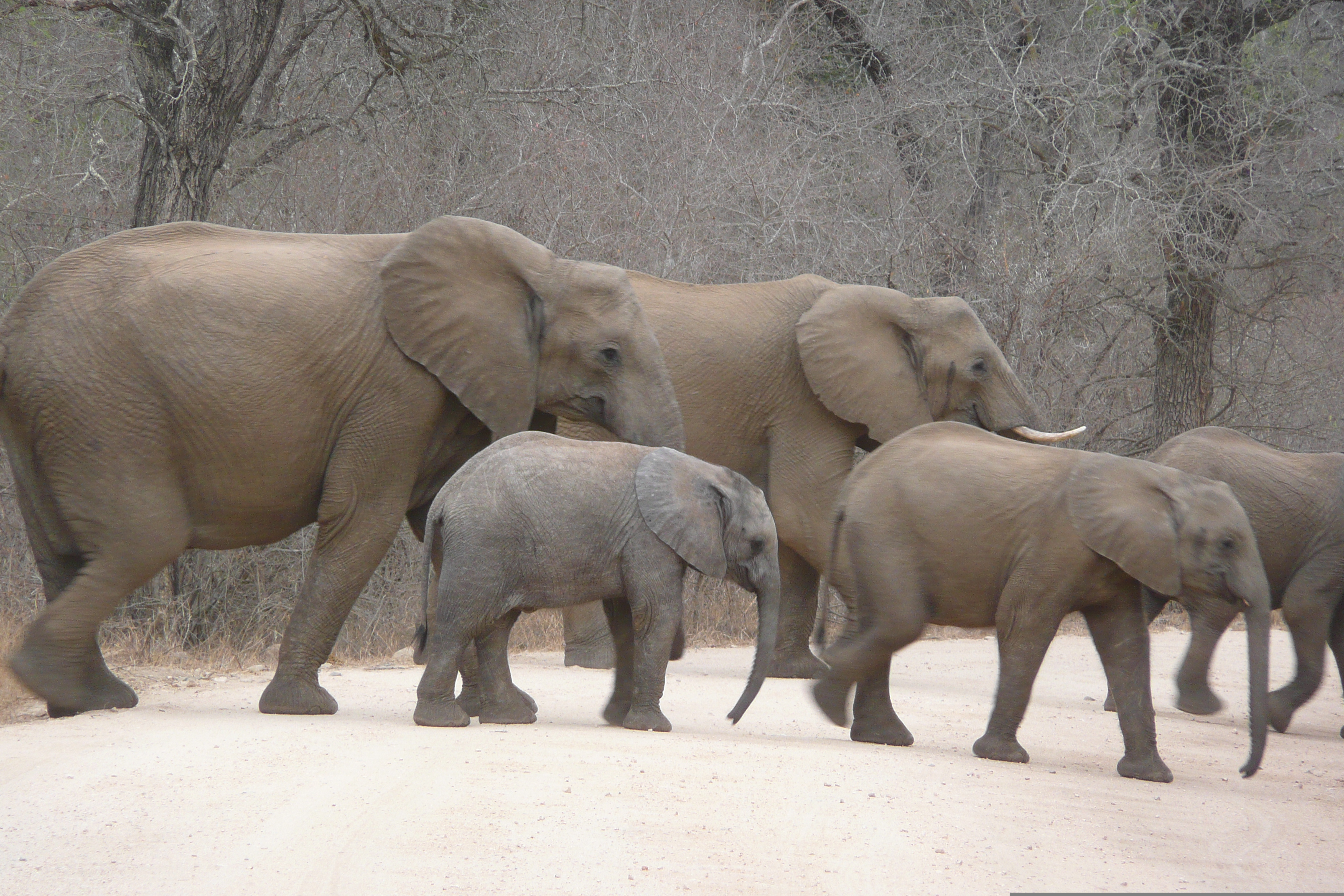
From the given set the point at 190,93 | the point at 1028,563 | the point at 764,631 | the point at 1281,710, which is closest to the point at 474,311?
the point at 764,631

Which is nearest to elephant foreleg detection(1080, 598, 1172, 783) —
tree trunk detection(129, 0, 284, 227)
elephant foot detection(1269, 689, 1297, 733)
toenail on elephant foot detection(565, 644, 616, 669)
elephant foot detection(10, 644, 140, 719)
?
elephant foot detection(1269, 689, 1297, 733)

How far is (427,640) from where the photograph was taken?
7070mm

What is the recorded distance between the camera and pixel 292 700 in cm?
732

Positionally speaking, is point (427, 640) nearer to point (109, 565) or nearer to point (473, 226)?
point (109, 565)

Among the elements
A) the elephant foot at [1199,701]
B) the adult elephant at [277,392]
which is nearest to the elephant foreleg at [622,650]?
the adult elephant at [277,392]

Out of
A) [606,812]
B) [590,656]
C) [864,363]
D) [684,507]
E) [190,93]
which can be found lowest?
[590,656]

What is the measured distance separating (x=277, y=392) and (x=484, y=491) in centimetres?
141

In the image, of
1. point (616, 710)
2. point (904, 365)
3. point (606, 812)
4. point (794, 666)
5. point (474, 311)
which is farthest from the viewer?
point (794, 666)

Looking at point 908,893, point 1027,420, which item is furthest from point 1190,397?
point 908,893

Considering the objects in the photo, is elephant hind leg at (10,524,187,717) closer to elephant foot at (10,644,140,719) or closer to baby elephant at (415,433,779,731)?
elephant foot at (10,644,140,719)

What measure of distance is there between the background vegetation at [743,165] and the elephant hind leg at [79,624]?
10.6ft

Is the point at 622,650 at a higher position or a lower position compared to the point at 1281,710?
higher

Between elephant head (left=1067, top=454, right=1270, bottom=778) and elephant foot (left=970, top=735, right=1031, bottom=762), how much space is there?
974mm

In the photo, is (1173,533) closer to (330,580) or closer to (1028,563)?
(1028,563)
